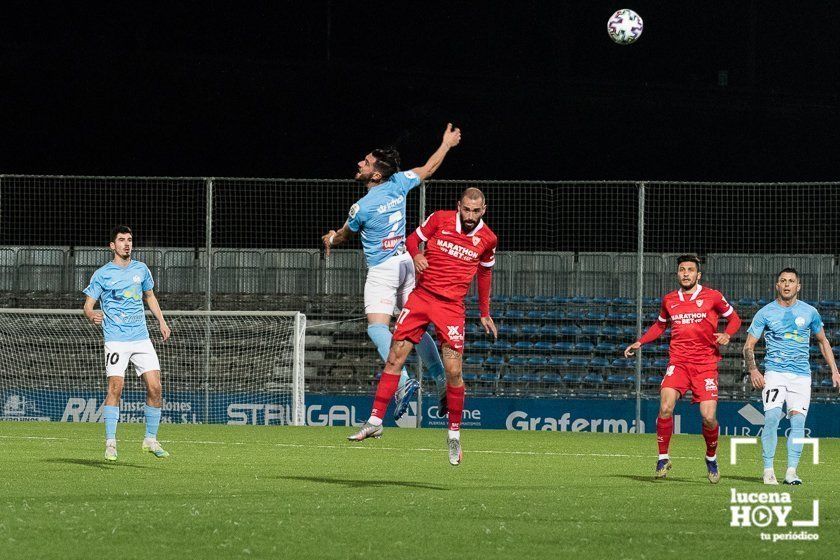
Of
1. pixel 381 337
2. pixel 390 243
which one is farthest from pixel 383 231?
pixel 381 337

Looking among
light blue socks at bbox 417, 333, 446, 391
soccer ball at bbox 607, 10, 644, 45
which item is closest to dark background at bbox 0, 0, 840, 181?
soccer ball at bbox 607, 10, 644, 45

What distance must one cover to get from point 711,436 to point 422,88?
63.1ft

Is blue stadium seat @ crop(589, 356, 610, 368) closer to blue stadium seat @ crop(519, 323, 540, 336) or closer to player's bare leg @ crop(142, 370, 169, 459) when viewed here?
blue stadium seat @ crop(519, 323, 540, 336)

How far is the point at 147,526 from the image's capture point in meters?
6.91

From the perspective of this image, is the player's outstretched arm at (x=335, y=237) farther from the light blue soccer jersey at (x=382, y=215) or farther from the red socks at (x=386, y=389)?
the red socks at (x=386, y=389)

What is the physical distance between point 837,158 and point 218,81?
13441mm

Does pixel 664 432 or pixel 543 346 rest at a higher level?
pixel 543 346

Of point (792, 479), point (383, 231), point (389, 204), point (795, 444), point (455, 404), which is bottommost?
point (792, 479)

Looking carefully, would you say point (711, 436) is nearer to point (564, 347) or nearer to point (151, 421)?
point (151, 421)

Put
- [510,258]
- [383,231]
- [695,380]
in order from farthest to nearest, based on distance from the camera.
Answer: [510,258] < [383,231] < [695,380]

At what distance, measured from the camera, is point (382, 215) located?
1158cm

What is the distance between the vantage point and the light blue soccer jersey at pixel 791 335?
10820 millimetres

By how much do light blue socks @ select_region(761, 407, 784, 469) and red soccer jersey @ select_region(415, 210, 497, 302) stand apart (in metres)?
2.87

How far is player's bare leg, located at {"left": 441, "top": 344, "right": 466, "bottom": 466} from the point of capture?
384 inches
